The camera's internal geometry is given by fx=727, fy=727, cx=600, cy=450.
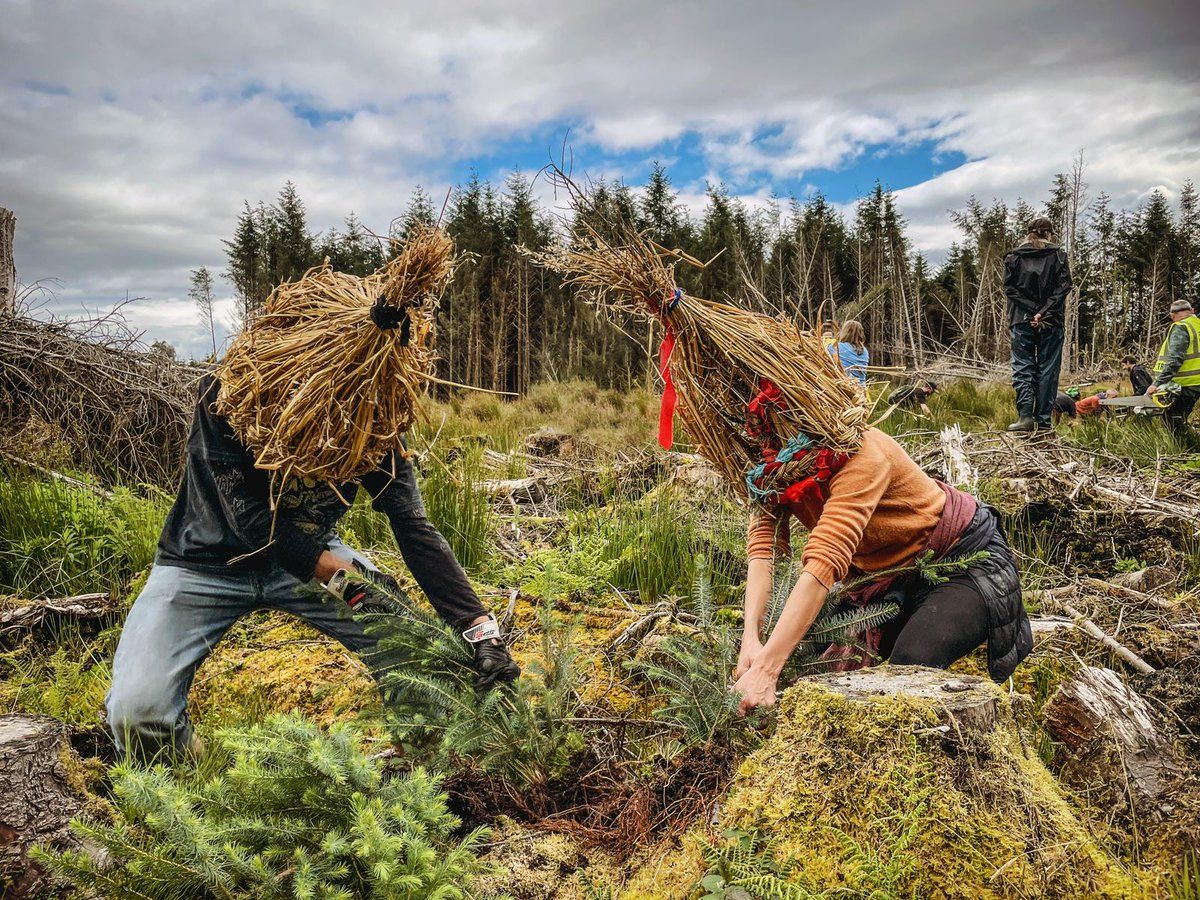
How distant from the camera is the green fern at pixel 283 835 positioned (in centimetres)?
A: 129

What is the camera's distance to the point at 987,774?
1519mm

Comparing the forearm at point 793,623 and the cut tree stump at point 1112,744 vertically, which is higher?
the forearm at point 793,623

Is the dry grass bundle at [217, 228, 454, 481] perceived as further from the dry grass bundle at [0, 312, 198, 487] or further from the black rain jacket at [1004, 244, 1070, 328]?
the black rain jacket at [1004, 244, 1070, 328]

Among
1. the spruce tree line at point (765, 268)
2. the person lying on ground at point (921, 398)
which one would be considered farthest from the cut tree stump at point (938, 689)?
the spruce tree line at point (765, 268)

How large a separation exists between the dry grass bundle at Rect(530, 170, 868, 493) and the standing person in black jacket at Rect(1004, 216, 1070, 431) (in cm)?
611

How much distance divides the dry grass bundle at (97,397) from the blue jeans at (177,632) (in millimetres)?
3275

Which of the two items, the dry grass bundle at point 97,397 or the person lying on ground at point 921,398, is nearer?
the dry grass bundle at point 97,397

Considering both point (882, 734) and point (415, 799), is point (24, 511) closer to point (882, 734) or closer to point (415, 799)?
point (415, 799)

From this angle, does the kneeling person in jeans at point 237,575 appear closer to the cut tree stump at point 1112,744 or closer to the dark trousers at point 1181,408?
the cut tree stump at point 1112,744

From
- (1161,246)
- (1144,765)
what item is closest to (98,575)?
(1144,765)

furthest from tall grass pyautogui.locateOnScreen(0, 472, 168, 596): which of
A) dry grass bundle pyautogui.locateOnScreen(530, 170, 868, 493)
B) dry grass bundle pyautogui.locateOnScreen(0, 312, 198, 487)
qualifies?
dry grass bundle pyautogui.locateOnScreen(530, 170, 868, 493)

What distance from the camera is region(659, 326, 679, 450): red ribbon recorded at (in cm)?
248

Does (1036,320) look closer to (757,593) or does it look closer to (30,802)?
(757,593)

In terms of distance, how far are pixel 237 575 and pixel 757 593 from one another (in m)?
1.95
